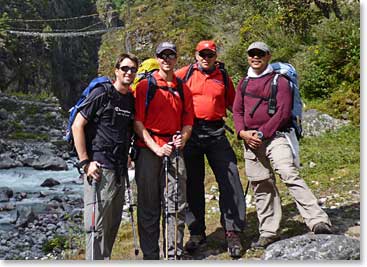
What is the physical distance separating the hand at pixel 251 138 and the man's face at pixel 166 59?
0.58 meters

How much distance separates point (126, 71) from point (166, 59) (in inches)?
10.5

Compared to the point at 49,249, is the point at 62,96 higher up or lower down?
higher up

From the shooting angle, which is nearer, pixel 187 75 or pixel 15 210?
pixel 187 75

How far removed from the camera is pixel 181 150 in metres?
2.67

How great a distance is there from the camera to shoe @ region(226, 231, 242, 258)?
281cm

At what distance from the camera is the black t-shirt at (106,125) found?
7.82 ft

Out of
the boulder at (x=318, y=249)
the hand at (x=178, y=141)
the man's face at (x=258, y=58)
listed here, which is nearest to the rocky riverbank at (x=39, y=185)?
the hand at (x=178, y=141)

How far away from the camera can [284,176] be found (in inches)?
105

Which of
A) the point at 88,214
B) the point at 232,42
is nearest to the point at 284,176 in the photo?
the point at 88,214

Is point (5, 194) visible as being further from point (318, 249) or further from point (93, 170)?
point (318, 249)

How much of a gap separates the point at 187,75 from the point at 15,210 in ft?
13.8

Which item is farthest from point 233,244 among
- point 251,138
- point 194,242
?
point 251,138

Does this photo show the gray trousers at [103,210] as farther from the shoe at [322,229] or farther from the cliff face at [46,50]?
the cliff face at [46,50]

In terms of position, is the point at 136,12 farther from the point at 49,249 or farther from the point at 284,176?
the point at 284,176
